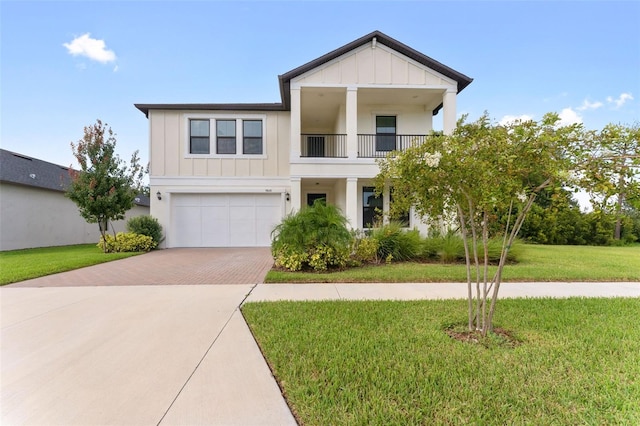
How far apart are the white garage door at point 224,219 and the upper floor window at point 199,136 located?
216cm

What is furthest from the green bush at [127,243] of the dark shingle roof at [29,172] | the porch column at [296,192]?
the porch column at [296,192]

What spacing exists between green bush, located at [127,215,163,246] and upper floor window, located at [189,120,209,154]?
12.1 ft

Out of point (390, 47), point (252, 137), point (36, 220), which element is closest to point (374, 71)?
point (390, 47)

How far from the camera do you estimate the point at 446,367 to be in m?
2.99

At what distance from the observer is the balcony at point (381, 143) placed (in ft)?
45.9

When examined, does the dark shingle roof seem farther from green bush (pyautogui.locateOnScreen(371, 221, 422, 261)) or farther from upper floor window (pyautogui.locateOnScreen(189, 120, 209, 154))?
green bush (pyautogui.locateOnScreen(371, 221, 422, 261))

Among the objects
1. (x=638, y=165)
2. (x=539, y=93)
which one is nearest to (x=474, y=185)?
(x=638, y=165)

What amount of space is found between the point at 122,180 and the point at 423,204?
1281cm

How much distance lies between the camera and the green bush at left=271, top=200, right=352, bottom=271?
8.17 m

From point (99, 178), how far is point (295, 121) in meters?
8.11

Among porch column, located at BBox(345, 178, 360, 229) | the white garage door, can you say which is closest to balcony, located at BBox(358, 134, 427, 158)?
porch column, located at BBox(345, 178, 360, 229)

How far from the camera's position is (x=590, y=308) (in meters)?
4.99

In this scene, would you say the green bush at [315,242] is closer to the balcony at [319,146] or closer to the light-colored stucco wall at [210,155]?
the light-colored stucco wall at [210,155]

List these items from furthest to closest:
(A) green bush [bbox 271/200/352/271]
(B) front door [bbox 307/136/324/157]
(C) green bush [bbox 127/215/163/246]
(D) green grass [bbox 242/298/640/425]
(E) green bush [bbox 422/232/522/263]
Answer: (B) front door [bbox 307/136/324/157]
(C) green bush [bbox 127/215/163/246]
(E) green bush [bbox 422/232/522/263]
(A) green bush [bbox 271/200/352/271]
(D) green grass [bbox 242/298/640/425]
